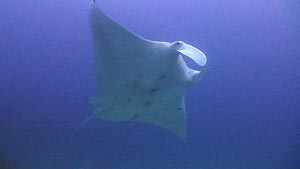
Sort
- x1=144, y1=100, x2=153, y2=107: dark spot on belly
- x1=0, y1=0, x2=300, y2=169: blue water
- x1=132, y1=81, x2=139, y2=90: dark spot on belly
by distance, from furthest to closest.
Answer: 1. x1=0, y1=0, x2=300, y2=169: blue water
2. x1=144, y1=100, x2=153, y2=107: dark spot on belly
3. x1=132, y1=81, x2=139, y2=90: dark spot on belly

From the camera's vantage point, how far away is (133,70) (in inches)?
82.4

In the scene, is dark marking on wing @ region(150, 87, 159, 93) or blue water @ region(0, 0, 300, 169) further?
blue water @ region(0, 0, 300, 169)

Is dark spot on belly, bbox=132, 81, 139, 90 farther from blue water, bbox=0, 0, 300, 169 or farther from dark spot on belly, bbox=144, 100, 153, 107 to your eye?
blue water, bbox=0, 0, 300, 169

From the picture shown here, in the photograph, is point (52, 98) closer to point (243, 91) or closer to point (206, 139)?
point (206, 139)

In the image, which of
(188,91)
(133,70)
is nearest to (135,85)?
(133,70)

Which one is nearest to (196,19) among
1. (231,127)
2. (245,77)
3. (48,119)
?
(245,77)

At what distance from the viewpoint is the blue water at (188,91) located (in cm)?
416

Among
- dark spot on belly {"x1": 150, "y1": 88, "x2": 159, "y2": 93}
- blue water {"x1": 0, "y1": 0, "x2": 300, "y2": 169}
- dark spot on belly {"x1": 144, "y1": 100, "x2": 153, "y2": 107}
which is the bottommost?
dark spot on belly {"x1": 150, "y1": 88, "x2": 159, "y2": 93}

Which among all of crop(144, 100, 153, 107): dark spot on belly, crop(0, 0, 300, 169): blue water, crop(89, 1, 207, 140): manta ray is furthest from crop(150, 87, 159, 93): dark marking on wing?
crop(0, 0, 300, 169): blue water

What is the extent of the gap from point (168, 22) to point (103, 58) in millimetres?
2289

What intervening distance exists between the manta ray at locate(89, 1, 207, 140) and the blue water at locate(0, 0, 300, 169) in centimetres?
190

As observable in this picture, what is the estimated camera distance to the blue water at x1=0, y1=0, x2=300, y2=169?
4164mm

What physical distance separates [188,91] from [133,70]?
2.52 meters

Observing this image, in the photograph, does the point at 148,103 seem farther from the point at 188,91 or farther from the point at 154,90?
the point at 188,91
